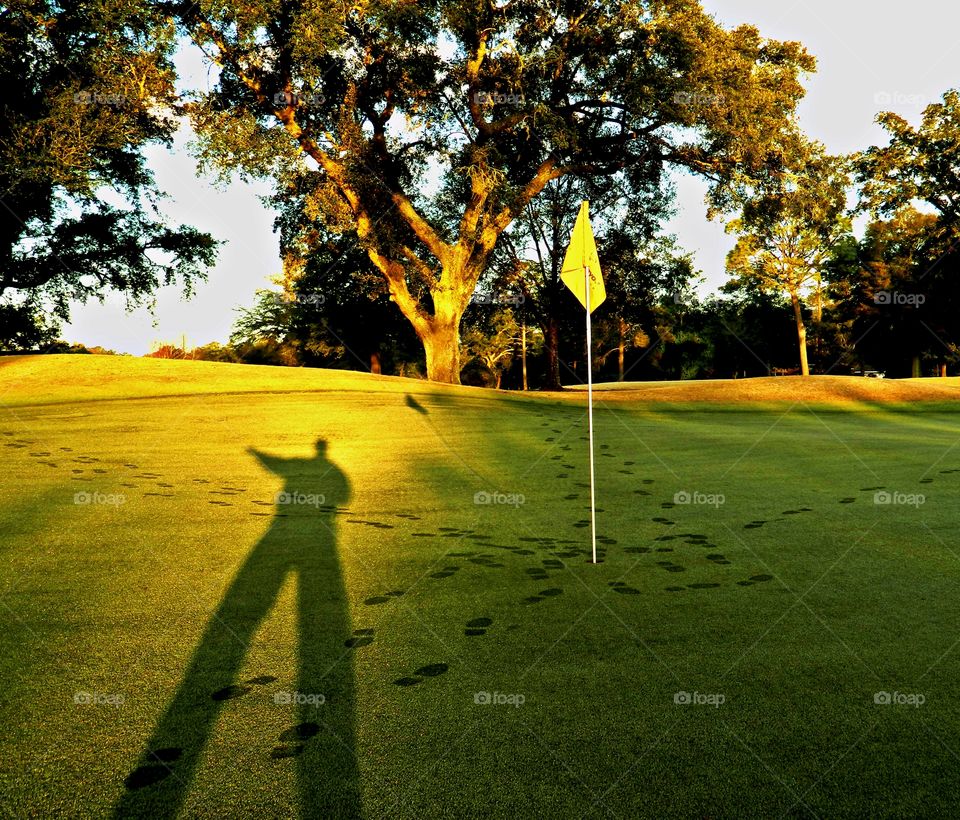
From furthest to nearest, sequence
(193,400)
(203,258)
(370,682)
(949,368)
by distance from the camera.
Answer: (949,368) < (203,258) < (193,400) < (370,682)

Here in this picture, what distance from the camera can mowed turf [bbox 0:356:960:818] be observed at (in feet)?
10.3

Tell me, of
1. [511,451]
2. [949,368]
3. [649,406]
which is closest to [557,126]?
[649,406]

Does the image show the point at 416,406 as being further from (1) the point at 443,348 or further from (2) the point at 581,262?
(2) the point at 581,262

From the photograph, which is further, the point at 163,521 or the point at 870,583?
the point at 163,521

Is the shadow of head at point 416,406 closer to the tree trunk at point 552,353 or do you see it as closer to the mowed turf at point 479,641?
the mowed turf at point 479,641

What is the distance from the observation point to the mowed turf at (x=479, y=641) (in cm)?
315

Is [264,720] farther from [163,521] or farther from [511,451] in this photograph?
[511,451]

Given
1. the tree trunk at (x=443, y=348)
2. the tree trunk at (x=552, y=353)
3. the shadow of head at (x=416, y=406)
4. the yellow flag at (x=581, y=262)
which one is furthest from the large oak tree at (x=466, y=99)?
the yellow flag at (x=581, y=262)

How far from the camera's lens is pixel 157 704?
152 inches

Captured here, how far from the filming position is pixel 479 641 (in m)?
4.70

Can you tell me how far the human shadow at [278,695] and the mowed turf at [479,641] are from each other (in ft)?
0.05

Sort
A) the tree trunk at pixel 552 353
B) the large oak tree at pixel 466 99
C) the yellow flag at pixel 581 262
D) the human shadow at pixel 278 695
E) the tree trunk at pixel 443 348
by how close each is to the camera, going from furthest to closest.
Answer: the tree trunk at pixel 552 353 < the tree trunk at pixel 443 348 < the large oak tree at pixel 466 99 < the yellow flag at pixel 581 262 < the human shadow at pixel 278 695

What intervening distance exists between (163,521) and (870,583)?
22.2 feet

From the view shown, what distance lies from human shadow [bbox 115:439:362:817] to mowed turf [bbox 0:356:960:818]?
2 cm
